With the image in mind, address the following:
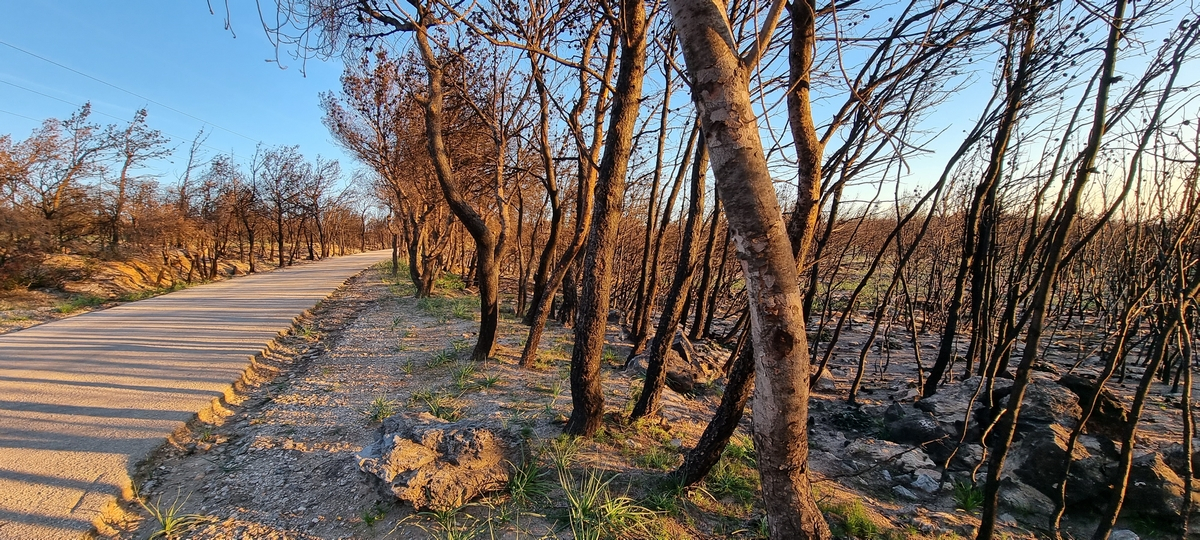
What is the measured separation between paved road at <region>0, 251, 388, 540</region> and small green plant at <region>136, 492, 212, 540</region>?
24 centimetres

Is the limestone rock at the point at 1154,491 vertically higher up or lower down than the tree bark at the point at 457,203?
lower down

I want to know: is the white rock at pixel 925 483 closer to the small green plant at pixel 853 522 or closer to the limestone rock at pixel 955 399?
the small green plant at pixel 853 522

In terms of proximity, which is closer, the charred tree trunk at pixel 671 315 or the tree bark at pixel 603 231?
the tree bark at pixel 603 231

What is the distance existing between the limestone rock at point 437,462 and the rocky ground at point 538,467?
0.04ft

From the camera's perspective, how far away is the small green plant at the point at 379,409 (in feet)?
13.6

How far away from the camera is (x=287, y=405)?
446 cm

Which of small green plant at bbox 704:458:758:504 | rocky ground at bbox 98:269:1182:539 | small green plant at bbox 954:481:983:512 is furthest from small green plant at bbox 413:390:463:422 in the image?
small green plant at bbox 954:481:983:512

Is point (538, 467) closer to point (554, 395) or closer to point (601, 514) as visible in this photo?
A: point (601, 514)

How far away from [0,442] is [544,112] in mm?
6124

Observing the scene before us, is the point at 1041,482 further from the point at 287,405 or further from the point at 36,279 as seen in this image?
the point at 36,279

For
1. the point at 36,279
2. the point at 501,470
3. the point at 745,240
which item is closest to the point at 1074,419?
the point at 745,240

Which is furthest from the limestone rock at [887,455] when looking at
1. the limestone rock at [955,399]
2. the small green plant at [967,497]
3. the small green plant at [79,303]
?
the small green plant at [79,303]

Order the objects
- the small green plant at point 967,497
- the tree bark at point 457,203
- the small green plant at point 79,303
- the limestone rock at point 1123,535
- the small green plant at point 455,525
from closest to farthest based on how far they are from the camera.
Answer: the small green plant at point 455,525 < the limestone rock at point 1123,535 < the small green plant at point 967,497 < the tree bark at point 457,203 < the small green plant at point 79,303

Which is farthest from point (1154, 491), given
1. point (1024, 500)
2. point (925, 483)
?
point (925, 483)
